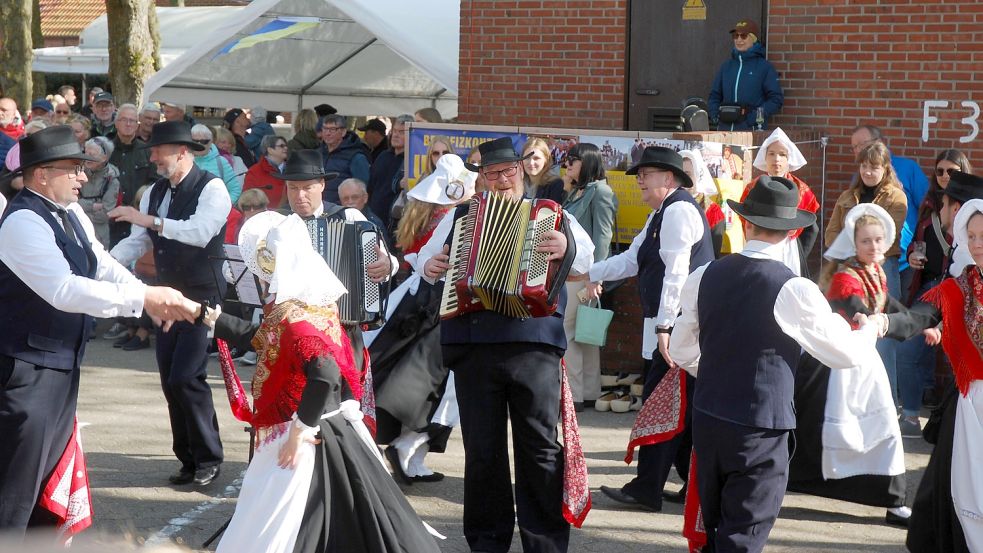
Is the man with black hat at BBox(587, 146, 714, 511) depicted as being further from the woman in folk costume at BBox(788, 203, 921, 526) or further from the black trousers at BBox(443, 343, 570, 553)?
the black trousers at BBox(443, 343, 570, 553)

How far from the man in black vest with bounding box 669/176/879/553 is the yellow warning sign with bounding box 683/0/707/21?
5924 mm

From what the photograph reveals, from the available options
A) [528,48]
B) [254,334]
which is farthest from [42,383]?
[528,48]

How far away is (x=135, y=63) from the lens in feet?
57.0

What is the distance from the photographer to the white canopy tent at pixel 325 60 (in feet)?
39.4

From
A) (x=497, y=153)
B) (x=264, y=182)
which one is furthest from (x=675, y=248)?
(x=264, y=182)

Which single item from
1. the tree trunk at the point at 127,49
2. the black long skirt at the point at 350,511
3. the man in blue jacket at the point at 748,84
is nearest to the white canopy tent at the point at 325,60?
the tree trunk at the point at 127,49

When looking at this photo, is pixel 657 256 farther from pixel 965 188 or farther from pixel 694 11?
pixel 694 11

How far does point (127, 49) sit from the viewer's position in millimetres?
17297

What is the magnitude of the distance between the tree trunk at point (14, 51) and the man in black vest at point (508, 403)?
686 inches

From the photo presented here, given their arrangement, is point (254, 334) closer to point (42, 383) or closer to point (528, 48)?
point (42, 383)

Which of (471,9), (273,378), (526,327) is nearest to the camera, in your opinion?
(273,378)

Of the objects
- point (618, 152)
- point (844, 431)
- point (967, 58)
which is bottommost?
point (844, 431)

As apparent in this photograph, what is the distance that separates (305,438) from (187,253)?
2895 millimetres

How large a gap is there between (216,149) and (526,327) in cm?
720
